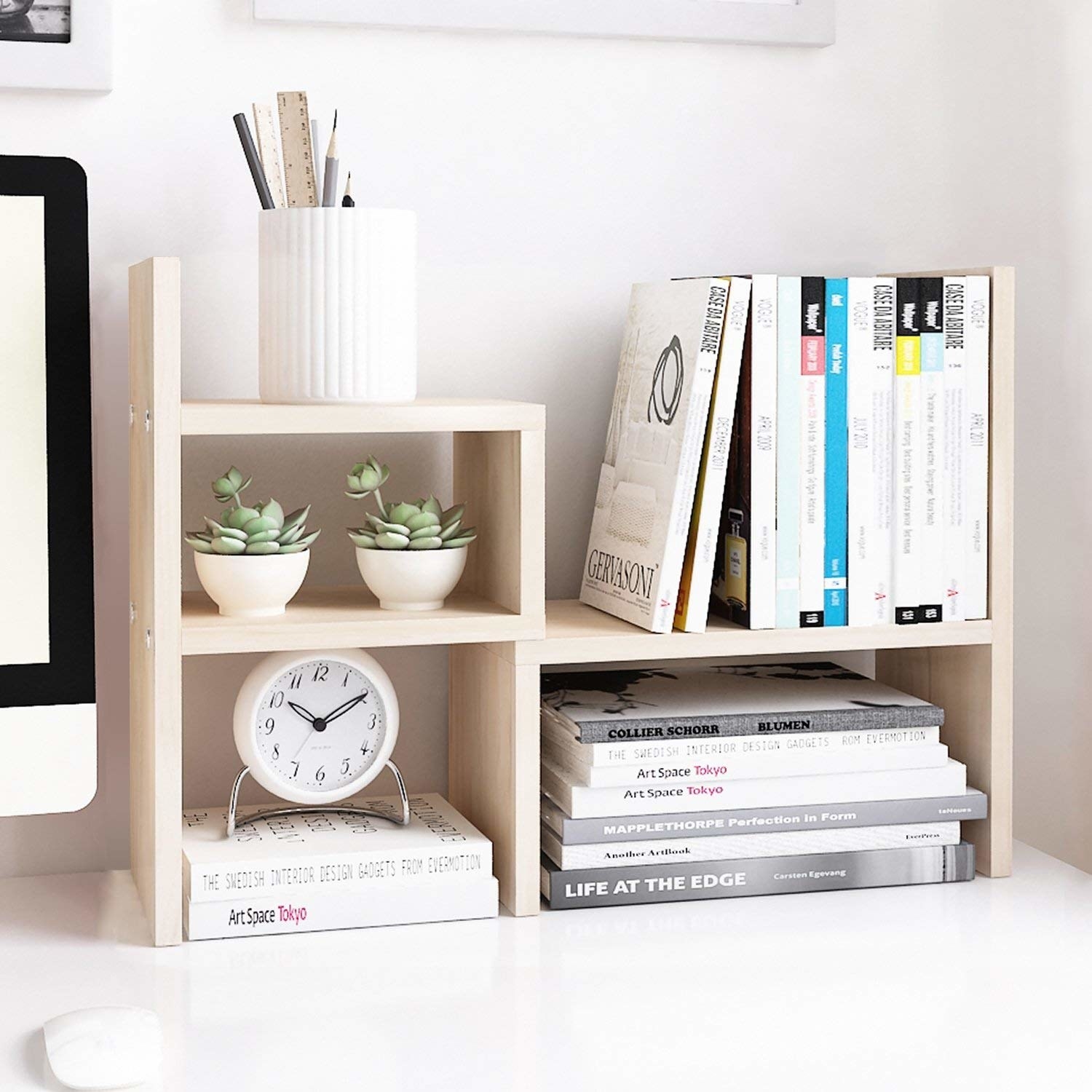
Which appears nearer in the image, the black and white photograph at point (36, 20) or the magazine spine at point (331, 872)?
the magazine spine at point (331, 872)

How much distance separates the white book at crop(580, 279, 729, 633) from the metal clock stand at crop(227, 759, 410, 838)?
21 cm

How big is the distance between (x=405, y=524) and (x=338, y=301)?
17cm

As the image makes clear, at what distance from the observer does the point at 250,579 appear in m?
1.03

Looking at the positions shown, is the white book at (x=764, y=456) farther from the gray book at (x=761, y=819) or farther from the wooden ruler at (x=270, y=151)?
the wooden ruler at (x=270, y=151)

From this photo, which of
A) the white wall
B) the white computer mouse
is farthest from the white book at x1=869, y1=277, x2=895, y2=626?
the white computer mouse

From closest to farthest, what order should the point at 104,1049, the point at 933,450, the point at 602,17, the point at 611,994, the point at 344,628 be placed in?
the point at 104,1049, the point at 611,994, the point at 344,628, the point at 933,450, the point at 602,17

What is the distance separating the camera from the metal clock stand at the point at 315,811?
1.08 metres

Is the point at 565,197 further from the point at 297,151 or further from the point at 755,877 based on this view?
the point at 755,877

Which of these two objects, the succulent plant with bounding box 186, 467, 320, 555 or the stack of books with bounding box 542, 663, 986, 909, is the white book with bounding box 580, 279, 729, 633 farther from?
the succulent plant with bounding box 186, 467, 320, 555

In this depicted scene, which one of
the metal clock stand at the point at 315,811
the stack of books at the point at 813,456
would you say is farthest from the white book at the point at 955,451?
the metal clock stand at the point at 315,811

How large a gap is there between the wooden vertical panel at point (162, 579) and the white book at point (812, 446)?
1.46 ft

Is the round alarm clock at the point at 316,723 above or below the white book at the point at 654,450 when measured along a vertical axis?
below

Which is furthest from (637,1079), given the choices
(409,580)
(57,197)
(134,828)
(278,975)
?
(57,197)

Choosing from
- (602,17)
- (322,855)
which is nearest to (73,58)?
(602,17)
